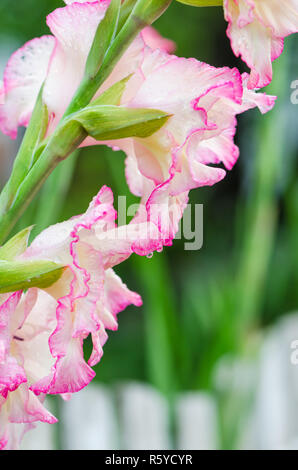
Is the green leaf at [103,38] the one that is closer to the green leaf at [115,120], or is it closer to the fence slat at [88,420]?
the green leaf at [115,120]

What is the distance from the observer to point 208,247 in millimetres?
2506

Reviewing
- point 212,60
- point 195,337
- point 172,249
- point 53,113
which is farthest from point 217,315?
point 212,60

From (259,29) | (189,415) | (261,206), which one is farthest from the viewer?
(189,415)

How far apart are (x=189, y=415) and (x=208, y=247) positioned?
135cm

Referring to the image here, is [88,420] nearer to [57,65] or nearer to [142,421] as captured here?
[142,421]

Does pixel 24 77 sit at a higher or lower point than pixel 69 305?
higher

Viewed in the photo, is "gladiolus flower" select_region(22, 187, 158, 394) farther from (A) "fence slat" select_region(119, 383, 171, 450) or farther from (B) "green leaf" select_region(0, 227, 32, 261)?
(A) "fence slat" select_region(119, 383, 171, 450)

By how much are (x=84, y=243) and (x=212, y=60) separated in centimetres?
238

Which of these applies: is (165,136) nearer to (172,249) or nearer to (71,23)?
(71,23)

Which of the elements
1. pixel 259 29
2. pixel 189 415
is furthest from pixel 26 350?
pixel 189 415

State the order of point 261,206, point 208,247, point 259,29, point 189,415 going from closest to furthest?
point 259,29 → point 261,206 → point 189,415 → point 208,247

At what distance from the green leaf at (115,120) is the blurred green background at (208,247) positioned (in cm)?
48

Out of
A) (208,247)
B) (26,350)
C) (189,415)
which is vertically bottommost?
(26,350)

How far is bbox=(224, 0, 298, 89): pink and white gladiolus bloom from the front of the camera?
0.72 feet
